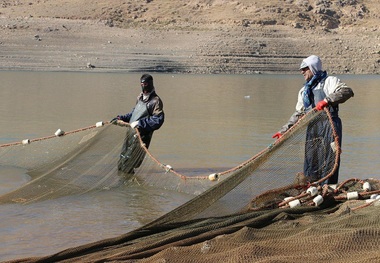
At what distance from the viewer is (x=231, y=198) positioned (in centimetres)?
627

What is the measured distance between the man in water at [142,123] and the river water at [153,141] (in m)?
0.33

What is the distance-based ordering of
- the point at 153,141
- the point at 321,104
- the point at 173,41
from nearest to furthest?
the point at 321,104 < the point at 153,141 < the point at 173,41

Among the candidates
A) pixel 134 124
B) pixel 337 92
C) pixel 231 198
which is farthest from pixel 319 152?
→ pixel 134 124

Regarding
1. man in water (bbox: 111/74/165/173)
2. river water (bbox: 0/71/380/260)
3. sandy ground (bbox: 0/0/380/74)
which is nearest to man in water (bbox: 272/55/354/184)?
river water (bbox: 0/71/380/260)

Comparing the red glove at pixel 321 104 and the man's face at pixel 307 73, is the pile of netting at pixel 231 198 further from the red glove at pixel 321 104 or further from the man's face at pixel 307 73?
the man's face at pixel 307 73

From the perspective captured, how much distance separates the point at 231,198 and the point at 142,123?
3.04m

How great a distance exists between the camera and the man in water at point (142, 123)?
898cm

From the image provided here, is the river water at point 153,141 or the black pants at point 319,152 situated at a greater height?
the black pants at point 319,152

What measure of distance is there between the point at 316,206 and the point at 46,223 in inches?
107

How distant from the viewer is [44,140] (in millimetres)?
9703

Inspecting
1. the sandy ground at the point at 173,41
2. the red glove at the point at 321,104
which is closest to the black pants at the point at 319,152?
the red glove at the point at 321,104

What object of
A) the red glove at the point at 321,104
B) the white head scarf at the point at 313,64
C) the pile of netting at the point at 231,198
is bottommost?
the pile of netting at the point at 231,198

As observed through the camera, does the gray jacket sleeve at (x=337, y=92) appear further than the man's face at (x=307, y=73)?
No

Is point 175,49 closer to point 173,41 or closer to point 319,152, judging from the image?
point 173,41
